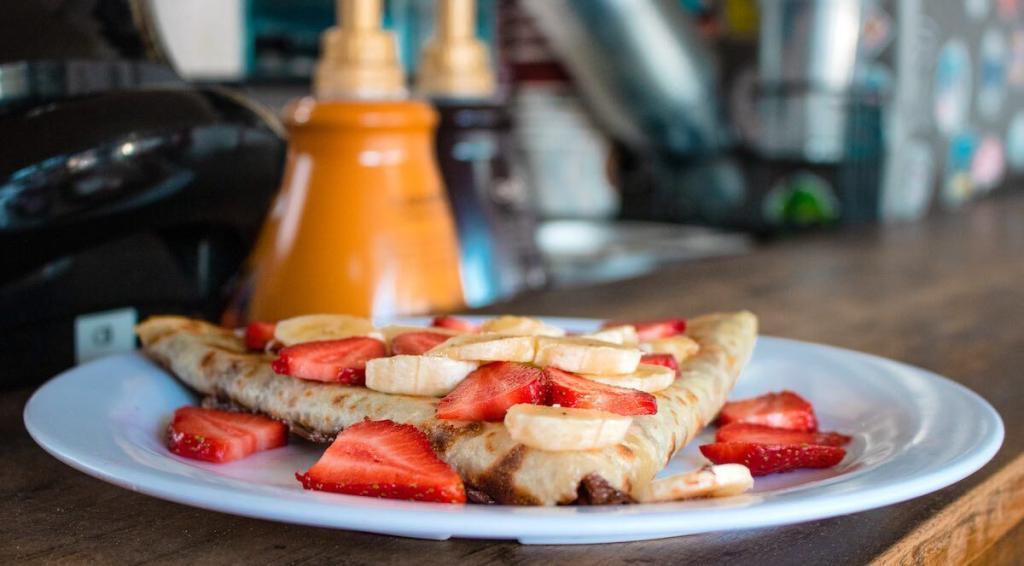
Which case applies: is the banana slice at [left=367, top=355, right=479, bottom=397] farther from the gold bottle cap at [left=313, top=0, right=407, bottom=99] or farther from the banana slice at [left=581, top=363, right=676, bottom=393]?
the gold bottle cap at [left=313, top=0, right=407, bottom=99]

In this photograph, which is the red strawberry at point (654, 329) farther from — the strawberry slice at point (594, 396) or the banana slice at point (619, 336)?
the strawberry slice at point (594, 396)

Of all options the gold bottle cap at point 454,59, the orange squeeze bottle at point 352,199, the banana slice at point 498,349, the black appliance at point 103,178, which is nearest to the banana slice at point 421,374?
the banana slice at point 498,349

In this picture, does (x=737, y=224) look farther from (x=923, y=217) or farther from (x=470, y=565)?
(x=470, y=565)

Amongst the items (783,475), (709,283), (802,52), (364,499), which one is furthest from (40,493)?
(802,52)

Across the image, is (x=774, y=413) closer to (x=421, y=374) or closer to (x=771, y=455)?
(x=771, y=455)

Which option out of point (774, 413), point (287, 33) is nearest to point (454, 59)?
point (774, 413)

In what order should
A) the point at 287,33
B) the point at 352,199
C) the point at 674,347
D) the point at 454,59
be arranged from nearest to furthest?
the point at 674,347 → the point at 352,199 → the point at 454,59 → the point at 287,33
